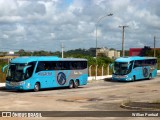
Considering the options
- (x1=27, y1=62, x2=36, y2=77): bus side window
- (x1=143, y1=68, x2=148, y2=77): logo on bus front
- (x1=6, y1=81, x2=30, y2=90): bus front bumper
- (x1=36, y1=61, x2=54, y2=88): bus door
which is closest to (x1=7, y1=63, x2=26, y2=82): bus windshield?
(x1=6, y1=81, x2=30, y2=90): bus front bumper

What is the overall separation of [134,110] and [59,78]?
1861 centimetres

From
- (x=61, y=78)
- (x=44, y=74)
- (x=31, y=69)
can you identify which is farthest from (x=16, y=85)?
(x=61, y=78)

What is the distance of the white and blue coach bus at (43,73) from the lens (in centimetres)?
3375

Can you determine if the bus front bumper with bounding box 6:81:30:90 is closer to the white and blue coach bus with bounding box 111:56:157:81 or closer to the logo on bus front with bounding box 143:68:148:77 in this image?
the white and blue coach bus with bounding box 111:56:157:81

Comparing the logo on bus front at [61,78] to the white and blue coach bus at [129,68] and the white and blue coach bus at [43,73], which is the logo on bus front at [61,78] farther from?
the white and blue coach bus at [129,68]

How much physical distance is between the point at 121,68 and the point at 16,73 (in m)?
19.4

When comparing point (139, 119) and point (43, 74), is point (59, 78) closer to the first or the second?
point (43, 74)

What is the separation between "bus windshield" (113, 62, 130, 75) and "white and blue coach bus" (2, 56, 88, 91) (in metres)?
10.1

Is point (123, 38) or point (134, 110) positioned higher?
point (123, 38)

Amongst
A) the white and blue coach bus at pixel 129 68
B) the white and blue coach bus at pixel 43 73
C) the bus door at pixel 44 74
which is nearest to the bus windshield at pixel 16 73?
the white and blue coach bus at pixel 43 73

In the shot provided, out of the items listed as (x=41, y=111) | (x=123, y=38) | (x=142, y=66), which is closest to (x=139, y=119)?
(x=41, y=111)

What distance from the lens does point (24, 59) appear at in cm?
3406

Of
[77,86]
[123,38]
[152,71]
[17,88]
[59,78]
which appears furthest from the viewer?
[123,38]

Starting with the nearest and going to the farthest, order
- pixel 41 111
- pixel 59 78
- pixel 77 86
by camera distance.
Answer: pixel 41 111 < pixel 59 78 < pixel 77 86
